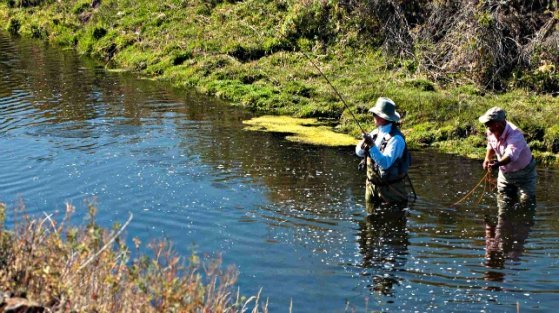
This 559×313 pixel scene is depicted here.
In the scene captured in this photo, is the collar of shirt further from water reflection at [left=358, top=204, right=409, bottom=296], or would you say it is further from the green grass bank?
the green grass bank

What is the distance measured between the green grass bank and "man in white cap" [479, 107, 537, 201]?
2.93 m

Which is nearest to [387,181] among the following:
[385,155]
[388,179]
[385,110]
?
[388,179]

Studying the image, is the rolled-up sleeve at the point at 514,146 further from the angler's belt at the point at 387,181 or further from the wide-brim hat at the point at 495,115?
the angler's belt at the point at 387,181

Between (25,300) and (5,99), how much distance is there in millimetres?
14929

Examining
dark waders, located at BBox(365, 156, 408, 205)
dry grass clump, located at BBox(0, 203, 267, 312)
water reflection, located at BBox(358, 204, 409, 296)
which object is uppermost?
dry grass clump, located at BBox(0, 203, 267, 312)

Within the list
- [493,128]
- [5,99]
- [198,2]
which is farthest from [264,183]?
[198,2]

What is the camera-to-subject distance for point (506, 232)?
10242 millimetres

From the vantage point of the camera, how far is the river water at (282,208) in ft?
28.0

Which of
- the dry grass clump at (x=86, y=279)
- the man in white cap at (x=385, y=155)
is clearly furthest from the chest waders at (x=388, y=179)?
the dry grass clump at (x=86, y=279)

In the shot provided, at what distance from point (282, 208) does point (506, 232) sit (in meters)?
3.00

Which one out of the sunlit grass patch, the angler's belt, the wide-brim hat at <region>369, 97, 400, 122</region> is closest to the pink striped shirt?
the angler's belt

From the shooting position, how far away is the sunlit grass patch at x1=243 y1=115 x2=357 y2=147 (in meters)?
15.2

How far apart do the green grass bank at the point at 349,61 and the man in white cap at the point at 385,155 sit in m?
3.85

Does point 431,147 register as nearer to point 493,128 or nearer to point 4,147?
point 493,128
